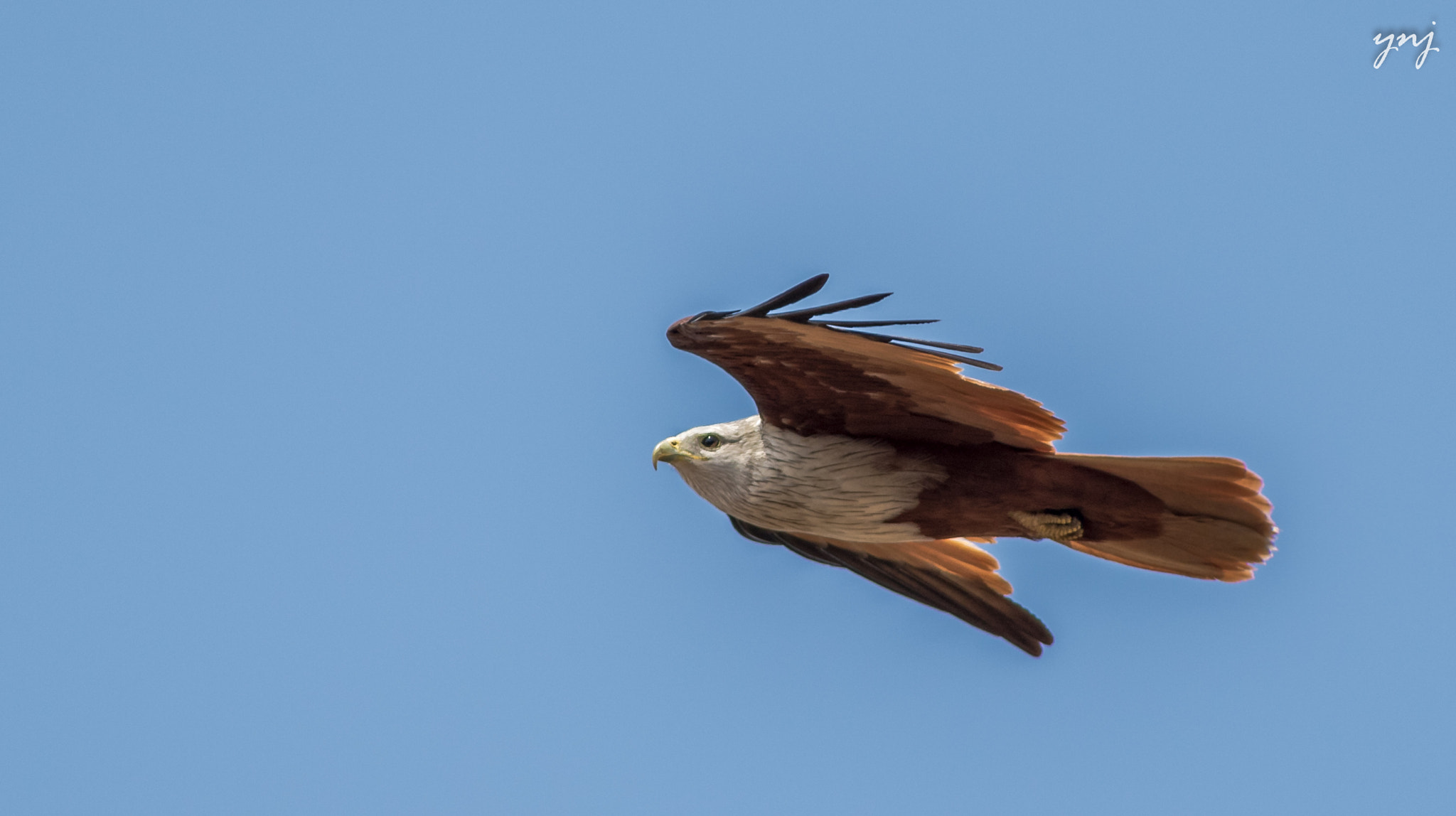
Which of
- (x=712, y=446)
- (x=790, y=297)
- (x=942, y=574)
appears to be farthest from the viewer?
(x=942, y=574)

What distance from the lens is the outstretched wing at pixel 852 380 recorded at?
6.32m

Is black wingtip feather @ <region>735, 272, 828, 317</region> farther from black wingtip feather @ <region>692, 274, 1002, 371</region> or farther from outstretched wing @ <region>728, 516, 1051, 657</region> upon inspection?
outstretched wing @ <region>728, 516, 1051, 657</region>

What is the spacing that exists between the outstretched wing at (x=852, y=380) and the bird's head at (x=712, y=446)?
0.79ft

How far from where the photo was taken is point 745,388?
720 cm

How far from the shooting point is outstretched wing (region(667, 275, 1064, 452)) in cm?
632

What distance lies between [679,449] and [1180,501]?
8.60 feet

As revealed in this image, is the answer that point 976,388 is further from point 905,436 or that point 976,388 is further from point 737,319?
point 737,319

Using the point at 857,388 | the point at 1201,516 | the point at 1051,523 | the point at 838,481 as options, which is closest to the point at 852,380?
the point at 857,388

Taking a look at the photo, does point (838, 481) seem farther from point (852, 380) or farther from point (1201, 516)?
point (1201, 516)

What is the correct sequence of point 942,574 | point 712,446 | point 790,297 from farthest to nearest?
1. point 942,574
2. point 712,446
3. point 790,297

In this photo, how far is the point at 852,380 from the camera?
6.91m

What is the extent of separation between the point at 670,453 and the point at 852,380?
1278mm

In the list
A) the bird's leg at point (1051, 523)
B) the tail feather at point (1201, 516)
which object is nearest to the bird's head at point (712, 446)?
the bird's leg at point (1051, 523)

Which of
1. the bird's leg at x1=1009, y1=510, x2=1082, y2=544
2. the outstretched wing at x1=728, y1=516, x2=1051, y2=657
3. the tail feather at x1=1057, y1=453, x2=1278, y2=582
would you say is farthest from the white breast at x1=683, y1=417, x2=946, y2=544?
the tail feather at x1=1057, y1=453, x2=1278, y2=582
